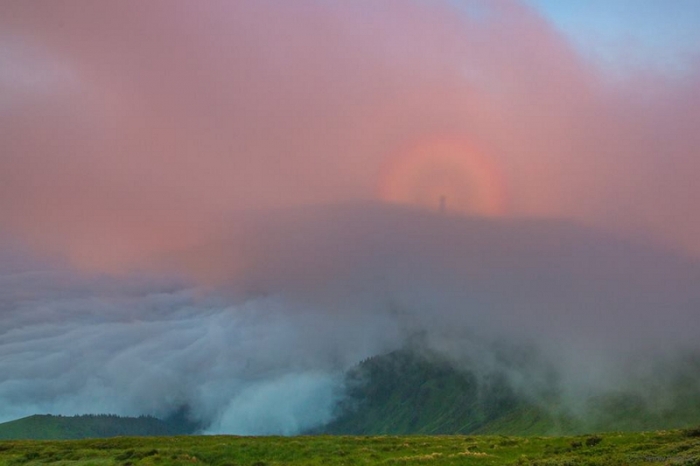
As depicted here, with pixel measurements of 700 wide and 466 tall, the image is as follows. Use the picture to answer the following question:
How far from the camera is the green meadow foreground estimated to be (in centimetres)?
5688

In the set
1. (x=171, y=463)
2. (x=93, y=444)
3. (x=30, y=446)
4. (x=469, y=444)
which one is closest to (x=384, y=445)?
(x=469, y=444)

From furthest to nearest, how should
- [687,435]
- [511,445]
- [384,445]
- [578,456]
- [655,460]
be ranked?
1. [384,445]
2. [511,445]
3. [687,435]
4. [578,456]
5. [655,460]

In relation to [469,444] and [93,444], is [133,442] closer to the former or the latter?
[93,444]

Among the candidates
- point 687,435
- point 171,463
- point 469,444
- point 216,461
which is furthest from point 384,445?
point 687,435

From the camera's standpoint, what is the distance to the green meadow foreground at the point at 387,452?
56875 mm

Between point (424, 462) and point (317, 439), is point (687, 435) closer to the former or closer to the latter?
point (424, 462)

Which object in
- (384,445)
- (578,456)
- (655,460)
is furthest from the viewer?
(384,445)

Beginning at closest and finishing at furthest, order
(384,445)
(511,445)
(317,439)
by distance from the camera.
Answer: (511,445)
(384,445)
(317,439)

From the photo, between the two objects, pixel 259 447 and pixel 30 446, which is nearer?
pixel 259 447

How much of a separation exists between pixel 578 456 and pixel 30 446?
75.7 meters

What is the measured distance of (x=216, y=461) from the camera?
68.1m

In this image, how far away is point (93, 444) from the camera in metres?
86.1

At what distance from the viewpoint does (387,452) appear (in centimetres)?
6869

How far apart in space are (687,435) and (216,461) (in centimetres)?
5313
